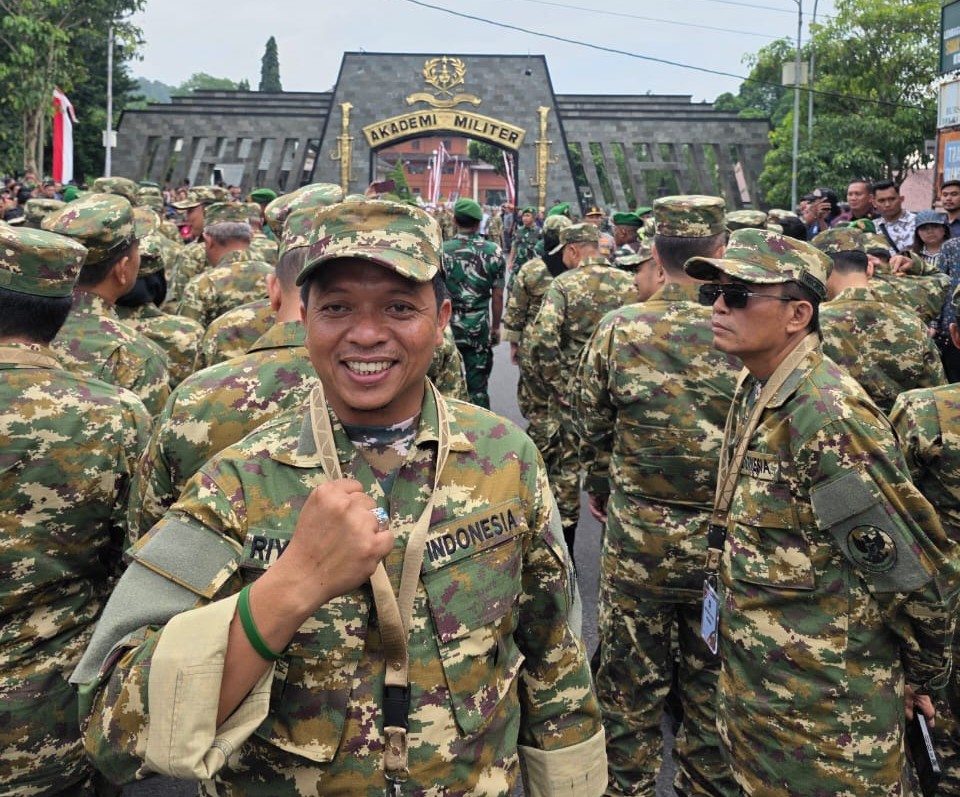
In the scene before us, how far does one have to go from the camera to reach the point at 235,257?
6.20 metres

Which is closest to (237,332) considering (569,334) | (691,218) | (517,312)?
(691,218)

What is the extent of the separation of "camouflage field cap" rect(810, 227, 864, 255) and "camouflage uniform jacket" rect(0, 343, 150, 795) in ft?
13.9

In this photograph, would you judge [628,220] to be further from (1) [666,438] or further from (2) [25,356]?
(2) [25,356]

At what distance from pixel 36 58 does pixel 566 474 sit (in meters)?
29.5

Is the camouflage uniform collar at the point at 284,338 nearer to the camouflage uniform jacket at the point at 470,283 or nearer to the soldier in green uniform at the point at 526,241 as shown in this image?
the camouflage uniform jacket at the point at 470,283

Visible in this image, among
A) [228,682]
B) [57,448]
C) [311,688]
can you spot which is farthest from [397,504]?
[57,448]

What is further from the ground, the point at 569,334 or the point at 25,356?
the point at 25,356

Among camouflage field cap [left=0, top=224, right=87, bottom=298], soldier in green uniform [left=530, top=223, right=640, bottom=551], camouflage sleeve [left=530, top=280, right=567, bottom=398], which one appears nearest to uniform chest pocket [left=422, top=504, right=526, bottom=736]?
camouflage field cap [left=0, top=224, right=87, bottom=298]

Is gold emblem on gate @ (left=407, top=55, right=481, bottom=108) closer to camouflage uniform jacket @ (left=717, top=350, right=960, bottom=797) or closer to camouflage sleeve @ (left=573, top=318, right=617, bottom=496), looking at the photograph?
camouflage sleeve @ (left=573, top=318, right=617, bottom=496)

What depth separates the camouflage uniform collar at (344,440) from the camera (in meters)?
1.74

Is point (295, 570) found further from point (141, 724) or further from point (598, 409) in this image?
point (598, 409)

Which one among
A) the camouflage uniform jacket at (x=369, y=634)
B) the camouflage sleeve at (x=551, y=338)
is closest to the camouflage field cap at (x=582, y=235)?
the camouflage sleeve at (x=551, y=338)

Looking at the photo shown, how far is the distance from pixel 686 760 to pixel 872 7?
138 feet

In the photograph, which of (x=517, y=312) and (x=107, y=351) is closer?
(x=107, y=351)
